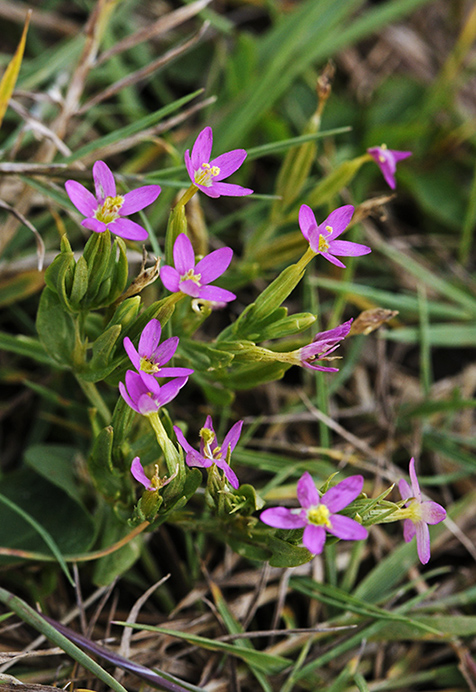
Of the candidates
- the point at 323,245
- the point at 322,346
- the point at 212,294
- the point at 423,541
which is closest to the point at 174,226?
the point at 212,294

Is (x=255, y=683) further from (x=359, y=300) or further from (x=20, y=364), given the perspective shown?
(x=359, y=300)

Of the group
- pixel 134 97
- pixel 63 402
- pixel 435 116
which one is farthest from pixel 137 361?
pixel 435 116

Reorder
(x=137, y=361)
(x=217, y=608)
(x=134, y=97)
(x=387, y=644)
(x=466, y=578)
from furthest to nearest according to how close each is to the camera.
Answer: (x=134, y=97) < (x=466, y=578) < (x=387, y=644) < (x=217, y=608) < (x=137, y=361)

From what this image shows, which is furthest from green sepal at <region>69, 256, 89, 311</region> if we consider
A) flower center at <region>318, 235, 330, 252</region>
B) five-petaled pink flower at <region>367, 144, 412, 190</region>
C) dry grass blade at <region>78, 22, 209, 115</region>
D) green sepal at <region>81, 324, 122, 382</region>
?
five-petaled pink flower at <region>367, 144, 412, 190</region>

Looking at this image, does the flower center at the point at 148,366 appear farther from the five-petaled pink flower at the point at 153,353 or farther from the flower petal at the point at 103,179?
the flower petal at the point at 103,179

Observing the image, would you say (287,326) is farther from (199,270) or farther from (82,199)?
(82,199)

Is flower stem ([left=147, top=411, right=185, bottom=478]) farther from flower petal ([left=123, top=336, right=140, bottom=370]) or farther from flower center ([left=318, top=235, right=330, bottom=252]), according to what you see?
flower center ([left=318, top=235, right=330, bottom=252])
